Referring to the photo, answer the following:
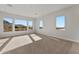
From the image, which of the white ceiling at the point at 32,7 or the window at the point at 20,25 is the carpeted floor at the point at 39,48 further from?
the window at the point at 20,25

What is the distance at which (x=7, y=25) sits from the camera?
798cm

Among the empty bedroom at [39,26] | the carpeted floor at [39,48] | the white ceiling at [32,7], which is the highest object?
the white ceiling at [32,7]

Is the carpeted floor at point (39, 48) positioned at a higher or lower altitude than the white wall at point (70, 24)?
lower

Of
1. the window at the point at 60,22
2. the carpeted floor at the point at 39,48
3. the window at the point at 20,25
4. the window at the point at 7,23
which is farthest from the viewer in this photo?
the window at the point at 20,25

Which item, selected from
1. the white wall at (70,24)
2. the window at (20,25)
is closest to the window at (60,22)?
the white wall at (70,24)

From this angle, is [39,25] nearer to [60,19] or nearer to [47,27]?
[47,27]

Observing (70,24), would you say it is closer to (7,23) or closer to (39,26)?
(39,26)

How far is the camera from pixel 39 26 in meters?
10.1

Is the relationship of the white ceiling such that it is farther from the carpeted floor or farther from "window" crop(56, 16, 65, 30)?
the carpeted floor

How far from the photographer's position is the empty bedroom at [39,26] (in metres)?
3.41

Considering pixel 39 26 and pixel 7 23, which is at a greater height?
pixel 7 23

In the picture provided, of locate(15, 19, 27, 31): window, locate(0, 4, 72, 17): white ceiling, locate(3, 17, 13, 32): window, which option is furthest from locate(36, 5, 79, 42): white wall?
locate(3, 17, 13, 32): window

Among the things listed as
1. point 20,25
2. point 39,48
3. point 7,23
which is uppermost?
point 7,23

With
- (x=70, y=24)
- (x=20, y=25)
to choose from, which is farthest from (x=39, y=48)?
(x=20, y=25)
